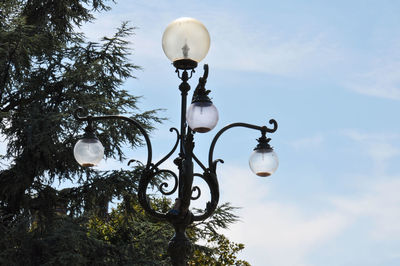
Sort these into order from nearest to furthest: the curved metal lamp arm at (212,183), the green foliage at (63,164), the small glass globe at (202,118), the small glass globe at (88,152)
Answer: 1. the small glass globe at (202,118)
2. the curved metal lamp arm at (212,183)
3. the small glass globe at (88,152)
4. the green foliage at (63,164)

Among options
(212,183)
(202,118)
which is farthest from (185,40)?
(212,183)

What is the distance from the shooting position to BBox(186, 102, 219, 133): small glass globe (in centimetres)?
589

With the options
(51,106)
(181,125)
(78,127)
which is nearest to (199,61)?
(181,125)

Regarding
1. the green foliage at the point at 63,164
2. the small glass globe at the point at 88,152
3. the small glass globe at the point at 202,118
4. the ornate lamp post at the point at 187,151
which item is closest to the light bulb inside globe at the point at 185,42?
the ornate lamp post at the point at 187,151

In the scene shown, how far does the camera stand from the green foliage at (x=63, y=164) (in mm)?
13906

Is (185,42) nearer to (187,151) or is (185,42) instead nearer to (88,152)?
(187,151)

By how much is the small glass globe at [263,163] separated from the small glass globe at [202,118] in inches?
35.8

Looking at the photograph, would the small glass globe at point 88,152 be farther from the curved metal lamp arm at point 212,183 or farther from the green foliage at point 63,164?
the green foliage at point 63,164

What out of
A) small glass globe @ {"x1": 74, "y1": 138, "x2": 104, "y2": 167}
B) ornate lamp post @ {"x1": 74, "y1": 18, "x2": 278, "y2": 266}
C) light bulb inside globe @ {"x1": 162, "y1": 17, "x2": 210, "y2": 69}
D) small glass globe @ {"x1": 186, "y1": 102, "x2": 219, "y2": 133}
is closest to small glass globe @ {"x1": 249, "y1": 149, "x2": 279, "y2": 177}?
ornate lamp post @ {"x1": 74, "y1": 18, "x2": 278, "y2": 266}

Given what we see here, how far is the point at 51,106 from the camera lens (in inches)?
615

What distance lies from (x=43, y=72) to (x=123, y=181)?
397 cm

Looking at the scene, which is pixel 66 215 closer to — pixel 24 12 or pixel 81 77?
pixel 81 77

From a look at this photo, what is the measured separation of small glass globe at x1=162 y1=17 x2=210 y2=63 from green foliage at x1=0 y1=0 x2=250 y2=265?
25.8ft

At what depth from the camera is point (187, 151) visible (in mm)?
6312
